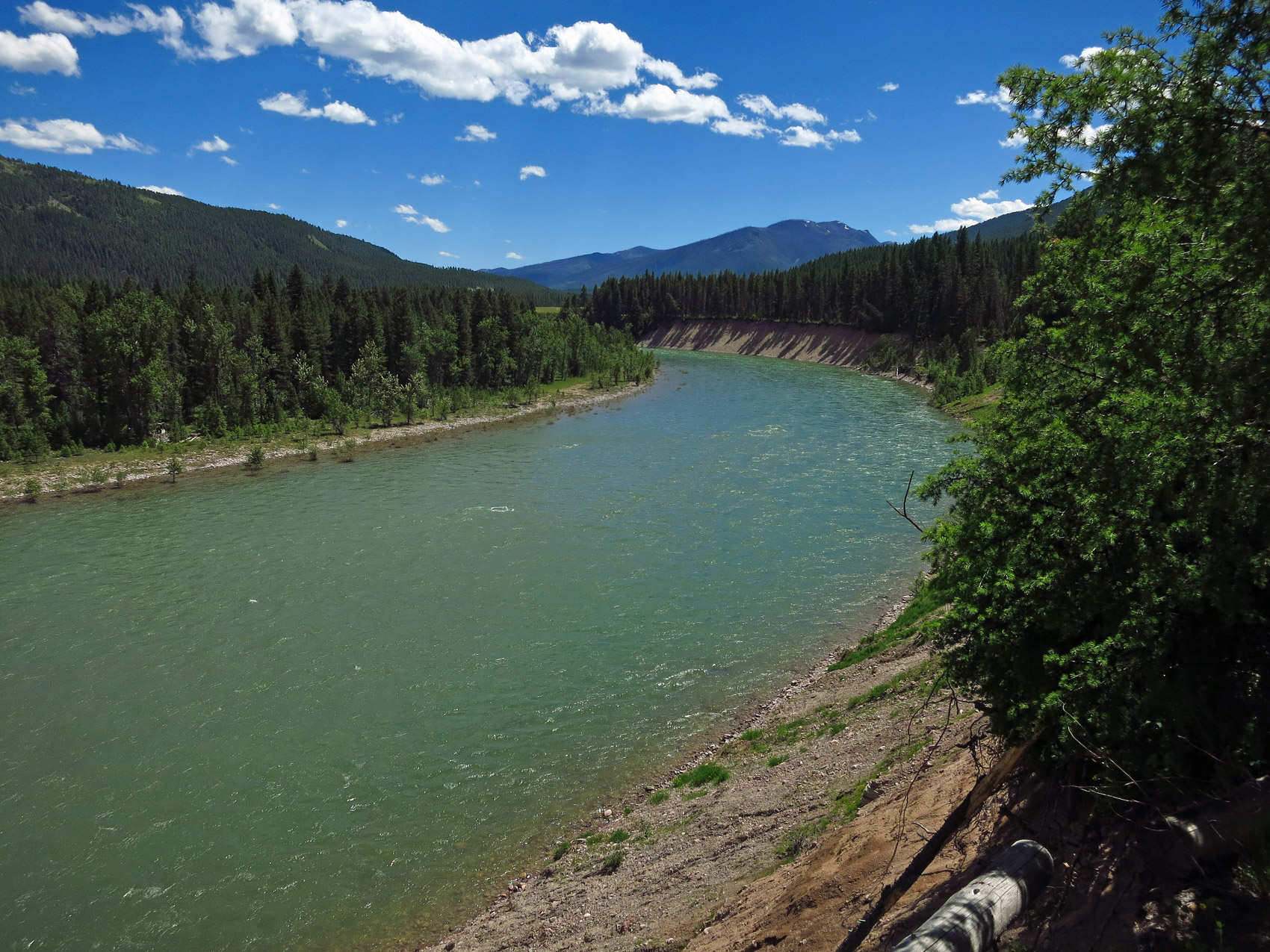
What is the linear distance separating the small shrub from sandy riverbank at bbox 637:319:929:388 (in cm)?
10507

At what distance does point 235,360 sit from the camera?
71000 mm

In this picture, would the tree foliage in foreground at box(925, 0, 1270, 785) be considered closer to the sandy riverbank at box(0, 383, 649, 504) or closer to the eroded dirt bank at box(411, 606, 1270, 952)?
the eroded dirt bank at box(411, 606, 1270, 952)

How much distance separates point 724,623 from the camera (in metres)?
25.5

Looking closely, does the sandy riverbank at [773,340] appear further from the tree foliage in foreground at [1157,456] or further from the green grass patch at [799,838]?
the tree foliage in foreground at [1157,456]

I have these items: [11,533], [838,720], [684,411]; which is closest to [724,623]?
[838,720]

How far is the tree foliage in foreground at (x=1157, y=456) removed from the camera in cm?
682

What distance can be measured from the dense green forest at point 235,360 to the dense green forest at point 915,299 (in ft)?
173

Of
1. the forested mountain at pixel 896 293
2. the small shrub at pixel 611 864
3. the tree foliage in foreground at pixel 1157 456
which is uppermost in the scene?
the forested mountain at pixel 896 293

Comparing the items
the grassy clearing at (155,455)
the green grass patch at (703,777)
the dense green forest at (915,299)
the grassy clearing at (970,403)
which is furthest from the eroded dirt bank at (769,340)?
the green grass patch at (703,777)

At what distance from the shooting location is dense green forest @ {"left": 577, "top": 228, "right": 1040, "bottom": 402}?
10731 cm

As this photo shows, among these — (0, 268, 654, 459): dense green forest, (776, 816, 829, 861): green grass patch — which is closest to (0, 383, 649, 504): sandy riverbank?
(0, 268, 654, 459): dense green forest

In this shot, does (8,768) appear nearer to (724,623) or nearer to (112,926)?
(112,926)

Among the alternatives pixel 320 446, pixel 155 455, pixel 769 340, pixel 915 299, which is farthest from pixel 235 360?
pixel 769 340

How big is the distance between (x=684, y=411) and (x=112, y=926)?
70063 millimetres
